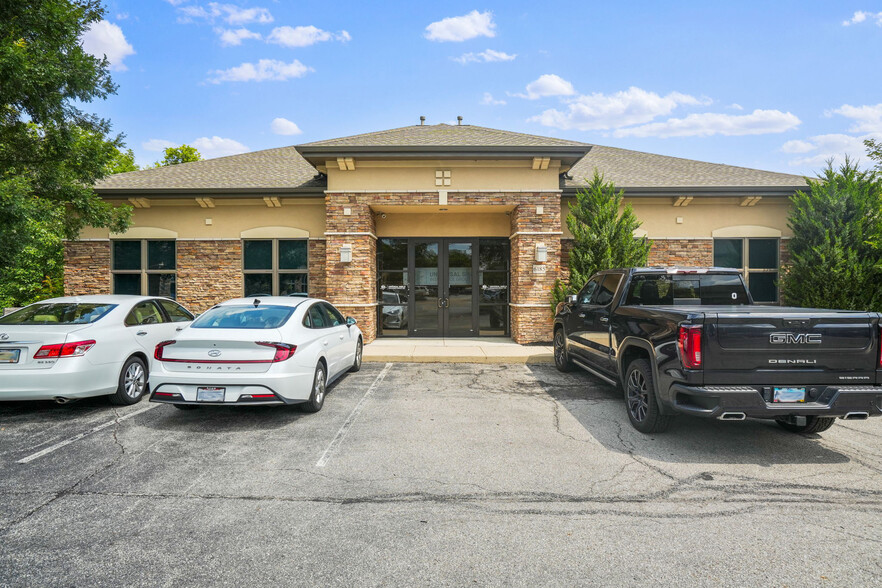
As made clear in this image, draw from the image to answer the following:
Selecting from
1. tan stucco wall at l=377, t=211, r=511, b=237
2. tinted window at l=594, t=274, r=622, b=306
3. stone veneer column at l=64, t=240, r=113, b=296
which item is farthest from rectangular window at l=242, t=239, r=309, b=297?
tinted window at l=594, t=274, r=622, b=306

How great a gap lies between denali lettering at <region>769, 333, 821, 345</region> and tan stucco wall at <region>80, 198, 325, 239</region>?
10.5m

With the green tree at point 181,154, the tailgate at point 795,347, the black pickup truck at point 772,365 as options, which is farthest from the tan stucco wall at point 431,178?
the green tree at point 181,154

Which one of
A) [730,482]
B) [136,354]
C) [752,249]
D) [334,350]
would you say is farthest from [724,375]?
[752,249]

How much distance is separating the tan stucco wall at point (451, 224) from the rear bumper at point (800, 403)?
8995 millimetres

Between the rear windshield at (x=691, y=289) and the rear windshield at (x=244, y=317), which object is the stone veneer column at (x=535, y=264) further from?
the rear windshield at (x=244, y=317)

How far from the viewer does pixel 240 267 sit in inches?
500

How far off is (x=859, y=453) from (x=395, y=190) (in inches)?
377

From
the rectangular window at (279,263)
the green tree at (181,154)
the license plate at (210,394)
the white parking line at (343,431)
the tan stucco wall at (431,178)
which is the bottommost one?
the white parking line at (343,431)

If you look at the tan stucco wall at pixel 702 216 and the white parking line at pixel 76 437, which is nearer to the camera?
the white parking line at pixel 76 437

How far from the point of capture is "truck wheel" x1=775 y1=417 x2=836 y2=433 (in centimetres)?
520

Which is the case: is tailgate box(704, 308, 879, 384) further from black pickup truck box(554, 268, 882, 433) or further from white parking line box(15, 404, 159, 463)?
white parking line box(15, 404, 159, 463)

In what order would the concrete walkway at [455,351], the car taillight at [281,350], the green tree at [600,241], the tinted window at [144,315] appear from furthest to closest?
1. the green tree at [600,241]
2. the concrete walkway at [455,351]
3. the tinted window at [144,315]
4. the car taillight at [281,350]

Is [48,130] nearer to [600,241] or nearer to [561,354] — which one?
[561,354]

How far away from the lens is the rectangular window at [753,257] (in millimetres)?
12547
